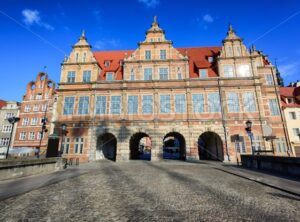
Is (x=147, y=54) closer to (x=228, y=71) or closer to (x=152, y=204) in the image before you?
(x=228, y=71)

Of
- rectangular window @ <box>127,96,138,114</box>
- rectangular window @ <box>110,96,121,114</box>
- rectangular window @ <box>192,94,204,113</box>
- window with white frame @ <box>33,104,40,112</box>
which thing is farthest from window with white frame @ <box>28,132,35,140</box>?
rectangular window @ <box>192,94,204,113</box>

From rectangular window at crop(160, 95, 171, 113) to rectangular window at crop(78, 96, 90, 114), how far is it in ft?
32.5

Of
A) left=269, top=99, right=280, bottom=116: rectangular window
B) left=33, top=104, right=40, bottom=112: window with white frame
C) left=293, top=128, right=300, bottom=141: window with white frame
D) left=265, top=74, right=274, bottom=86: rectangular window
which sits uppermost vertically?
left=265, top=74, right=274, bottom=86: rectangular window

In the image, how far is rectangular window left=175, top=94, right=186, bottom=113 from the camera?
21.7 m

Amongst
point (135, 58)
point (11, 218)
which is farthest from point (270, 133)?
point (11, 218)

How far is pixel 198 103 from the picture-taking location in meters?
21.8

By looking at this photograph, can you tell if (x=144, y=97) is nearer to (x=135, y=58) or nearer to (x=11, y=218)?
(x=135, y=58)

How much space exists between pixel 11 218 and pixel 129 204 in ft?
9.99

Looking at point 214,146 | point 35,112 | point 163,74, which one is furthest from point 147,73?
point 35,112

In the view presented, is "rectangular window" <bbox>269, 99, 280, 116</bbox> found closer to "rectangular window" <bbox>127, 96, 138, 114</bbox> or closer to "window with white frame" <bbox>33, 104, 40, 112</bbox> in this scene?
"rectangular window" <bbox>127, 96, 138, 114</bbox>

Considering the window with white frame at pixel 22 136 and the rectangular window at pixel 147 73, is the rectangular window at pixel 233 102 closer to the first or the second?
the rectangular window at pixel 147 73

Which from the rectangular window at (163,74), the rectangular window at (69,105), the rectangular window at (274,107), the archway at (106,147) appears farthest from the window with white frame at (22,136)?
the rectangular window at (274,107)

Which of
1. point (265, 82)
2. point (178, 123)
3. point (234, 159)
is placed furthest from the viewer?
point (265, 82)

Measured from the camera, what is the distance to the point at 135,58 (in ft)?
77.4
